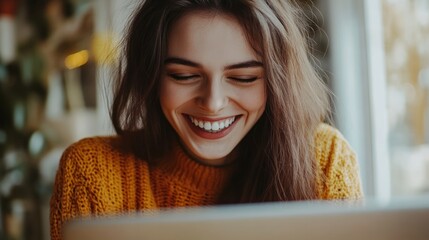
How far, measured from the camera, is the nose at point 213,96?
107cm

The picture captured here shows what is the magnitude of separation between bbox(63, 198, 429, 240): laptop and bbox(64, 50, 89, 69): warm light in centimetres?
230

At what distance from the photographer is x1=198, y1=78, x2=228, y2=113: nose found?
1.07 meters

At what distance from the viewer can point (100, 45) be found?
9.04ft

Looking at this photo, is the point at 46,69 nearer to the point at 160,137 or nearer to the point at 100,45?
the point at 100,45

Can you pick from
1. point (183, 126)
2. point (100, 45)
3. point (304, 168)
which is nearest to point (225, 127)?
point (183, 126)

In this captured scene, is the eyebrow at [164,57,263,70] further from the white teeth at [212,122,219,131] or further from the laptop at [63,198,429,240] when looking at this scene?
the laptop at [63,198,429,240]

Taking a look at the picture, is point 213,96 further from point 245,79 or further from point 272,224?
point 272,224

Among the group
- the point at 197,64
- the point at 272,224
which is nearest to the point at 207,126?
the point at 197,64

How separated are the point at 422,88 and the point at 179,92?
A: 51.7 inches

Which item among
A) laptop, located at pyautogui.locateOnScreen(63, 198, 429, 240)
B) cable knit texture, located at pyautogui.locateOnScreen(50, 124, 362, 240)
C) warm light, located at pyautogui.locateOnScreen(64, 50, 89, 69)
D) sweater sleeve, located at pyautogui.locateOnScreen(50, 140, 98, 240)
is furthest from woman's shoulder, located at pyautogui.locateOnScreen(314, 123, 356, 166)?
warm light, located at pyautogui.locateOnScreen(64, 50, 89, 69)

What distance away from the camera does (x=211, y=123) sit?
1123 millimetres

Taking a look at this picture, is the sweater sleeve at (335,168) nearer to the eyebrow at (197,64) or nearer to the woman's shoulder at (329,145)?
the woman's shoulder at (329,145)

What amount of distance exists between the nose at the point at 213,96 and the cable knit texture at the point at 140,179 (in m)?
0.18

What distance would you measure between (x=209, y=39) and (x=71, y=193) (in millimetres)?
369
